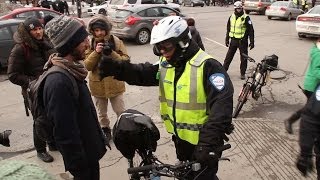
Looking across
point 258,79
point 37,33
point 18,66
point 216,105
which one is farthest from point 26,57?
point 258,79

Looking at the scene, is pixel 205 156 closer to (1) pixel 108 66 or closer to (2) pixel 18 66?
(1) pixel 108 66

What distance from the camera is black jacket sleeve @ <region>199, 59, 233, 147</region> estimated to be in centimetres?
261

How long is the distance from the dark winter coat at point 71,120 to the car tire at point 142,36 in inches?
431

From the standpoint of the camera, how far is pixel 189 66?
9.29 ft

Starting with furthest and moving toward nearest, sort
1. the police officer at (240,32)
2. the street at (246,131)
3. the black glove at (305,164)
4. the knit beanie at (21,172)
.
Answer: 1. the police officer at (240,32)
2. the street at (246,131)
3. the black glove at (305,164)
4. the knit beanie at (21,172)

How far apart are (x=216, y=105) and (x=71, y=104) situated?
A: 1.08 meters

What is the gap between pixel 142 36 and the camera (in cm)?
1396

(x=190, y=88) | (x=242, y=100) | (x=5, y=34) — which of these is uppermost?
(x=190, y=88)

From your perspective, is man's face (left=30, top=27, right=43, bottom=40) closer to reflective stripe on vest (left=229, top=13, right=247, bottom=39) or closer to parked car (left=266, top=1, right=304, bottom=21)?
reflective stripe on vest (left=229, top=13, right=247, bottom=39)

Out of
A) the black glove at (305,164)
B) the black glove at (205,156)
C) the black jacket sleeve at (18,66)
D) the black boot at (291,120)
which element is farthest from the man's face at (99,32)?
the black boot at (291,120)

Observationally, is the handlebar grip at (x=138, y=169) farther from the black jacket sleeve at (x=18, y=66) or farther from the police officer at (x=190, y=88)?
the black jacket sleeve at (x=18, y=66)

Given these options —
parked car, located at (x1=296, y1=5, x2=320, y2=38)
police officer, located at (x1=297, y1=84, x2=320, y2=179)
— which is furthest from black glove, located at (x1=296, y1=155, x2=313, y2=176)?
parked car, located at (x1=296, y1=5, x2=320, y2=38)

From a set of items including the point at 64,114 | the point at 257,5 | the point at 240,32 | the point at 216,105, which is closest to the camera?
the point at 216,105

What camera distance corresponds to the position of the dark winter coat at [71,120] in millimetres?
2748
